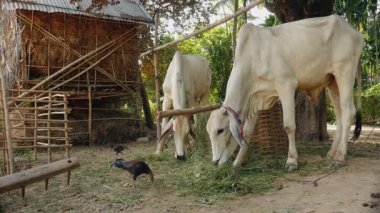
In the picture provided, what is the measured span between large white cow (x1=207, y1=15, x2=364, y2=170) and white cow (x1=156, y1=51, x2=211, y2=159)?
4.06 feet

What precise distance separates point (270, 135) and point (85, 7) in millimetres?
8202

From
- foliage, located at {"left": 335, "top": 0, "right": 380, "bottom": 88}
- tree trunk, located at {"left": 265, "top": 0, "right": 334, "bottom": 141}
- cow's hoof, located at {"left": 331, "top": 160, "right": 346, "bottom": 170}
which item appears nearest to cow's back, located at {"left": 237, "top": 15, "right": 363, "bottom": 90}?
cow's hoof, located at {"left": 331, "top": 160, "right": 346, "bottom": 170}

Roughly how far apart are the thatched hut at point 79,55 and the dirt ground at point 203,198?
6.29 m

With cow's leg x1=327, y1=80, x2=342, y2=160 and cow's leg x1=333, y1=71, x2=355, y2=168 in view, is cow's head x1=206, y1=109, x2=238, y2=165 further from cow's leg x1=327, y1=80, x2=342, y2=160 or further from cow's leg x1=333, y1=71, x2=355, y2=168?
cow's leg x1=327, y1=80, x2=342, y2=160

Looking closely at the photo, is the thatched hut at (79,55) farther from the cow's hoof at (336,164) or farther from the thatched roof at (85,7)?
the cow's hoof at (336,164)

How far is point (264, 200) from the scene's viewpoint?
4.75m

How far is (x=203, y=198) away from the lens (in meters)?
4.96

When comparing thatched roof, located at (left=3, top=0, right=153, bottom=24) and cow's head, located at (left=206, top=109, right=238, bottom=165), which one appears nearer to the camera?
cow's head, located at (left=206, top=109, right=238, bottom=165)

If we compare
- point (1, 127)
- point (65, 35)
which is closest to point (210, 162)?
point (1, 127)

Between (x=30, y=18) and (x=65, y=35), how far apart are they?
1077 millimetres

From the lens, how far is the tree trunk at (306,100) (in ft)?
30.1

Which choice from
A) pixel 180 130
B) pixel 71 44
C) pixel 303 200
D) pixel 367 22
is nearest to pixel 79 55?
pixel 71 44

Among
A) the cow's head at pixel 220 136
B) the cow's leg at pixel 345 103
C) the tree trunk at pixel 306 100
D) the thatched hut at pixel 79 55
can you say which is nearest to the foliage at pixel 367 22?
the thatched hut at pixel 79 55

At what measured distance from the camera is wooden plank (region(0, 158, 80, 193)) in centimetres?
494
